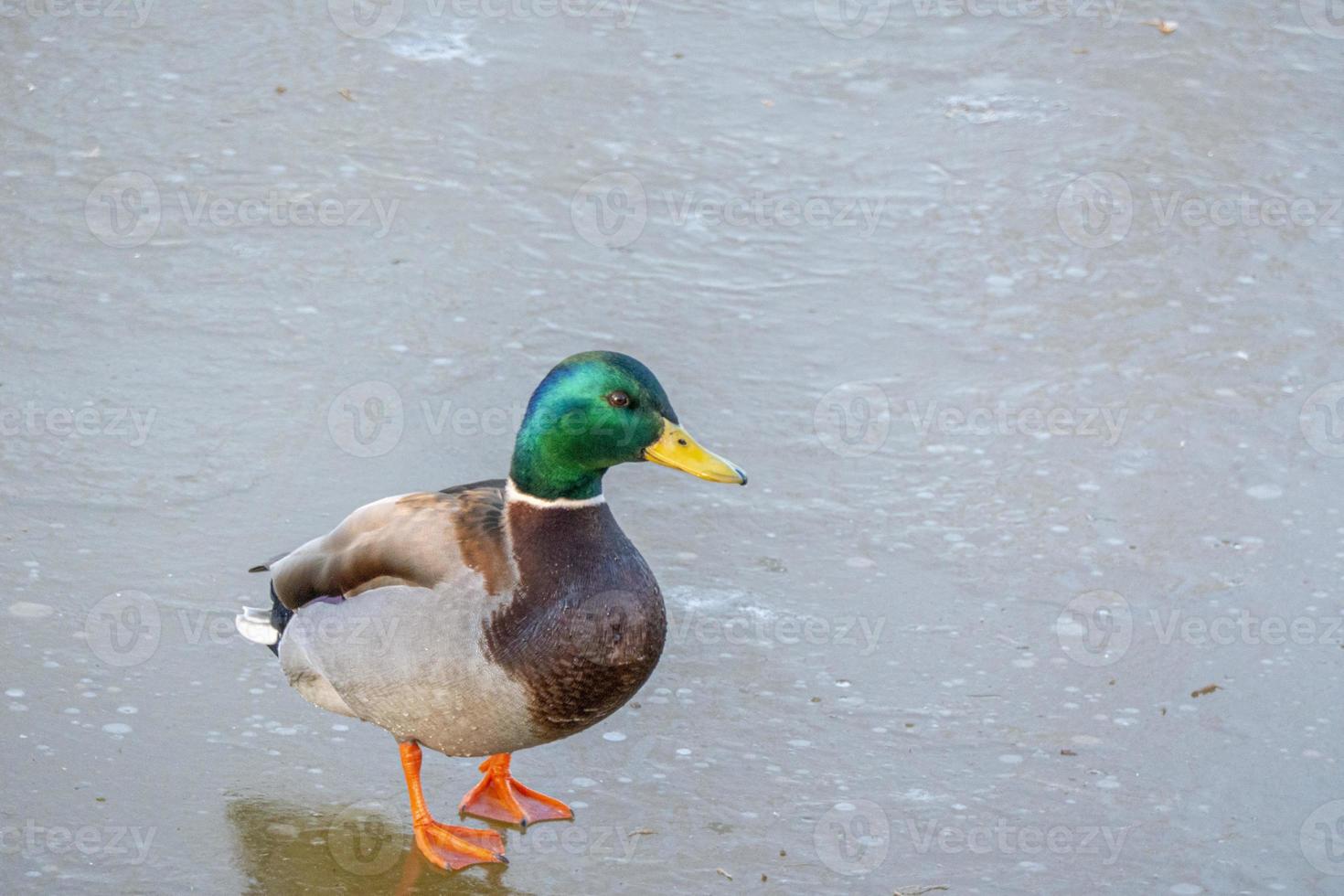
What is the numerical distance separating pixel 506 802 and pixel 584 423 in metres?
0.99

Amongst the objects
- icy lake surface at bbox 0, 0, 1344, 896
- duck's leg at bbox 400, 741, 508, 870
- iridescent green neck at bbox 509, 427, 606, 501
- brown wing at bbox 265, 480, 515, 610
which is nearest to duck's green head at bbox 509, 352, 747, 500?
iridescent green neck at bbox 509, 427, 606, 501

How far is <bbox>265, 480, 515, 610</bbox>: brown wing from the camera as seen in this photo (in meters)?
3.83

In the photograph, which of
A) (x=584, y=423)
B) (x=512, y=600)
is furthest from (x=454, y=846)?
(x=584, y=423)

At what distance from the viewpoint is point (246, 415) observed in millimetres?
5641

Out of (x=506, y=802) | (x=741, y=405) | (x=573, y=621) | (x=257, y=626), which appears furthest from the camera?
(x=741, y=405)

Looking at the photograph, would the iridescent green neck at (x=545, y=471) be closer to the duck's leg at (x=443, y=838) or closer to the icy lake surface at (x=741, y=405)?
the duck's leg at (x=443, y=838)

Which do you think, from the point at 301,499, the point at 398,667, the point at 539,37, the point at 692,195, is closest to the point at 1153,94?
the point at 692,195

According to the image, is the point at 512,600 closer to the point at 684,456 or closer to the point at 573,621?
the point at 573,621

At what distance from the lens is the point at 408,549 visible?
3879 millimetres

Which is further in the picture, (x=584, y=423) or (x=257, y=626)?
(x=257, y=626)

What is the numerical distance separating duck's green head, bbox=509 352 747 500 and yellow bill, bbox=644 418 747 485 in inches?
0.9

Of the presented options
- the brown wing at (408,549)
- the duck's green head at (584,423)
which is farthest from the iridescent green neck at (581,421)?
the brown wing at (408,549)

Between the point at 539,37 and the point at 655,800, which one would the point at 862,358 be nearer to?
the point at 655,800

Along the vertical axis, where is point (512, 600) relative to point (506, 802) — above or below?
above
